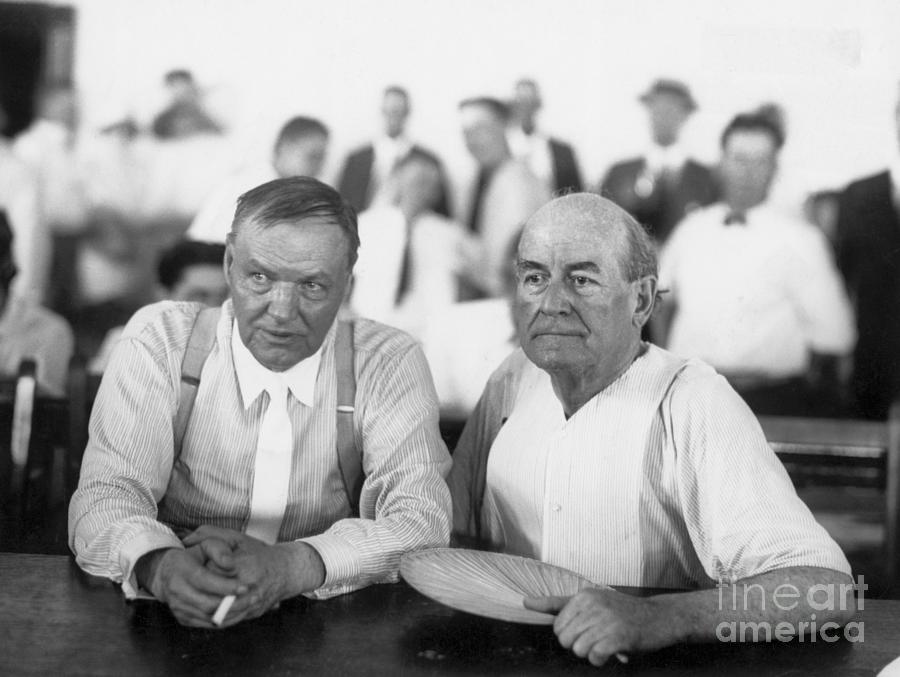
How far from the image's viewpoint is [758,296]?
408cm

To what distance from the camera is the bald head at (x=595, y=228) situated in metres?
2.30

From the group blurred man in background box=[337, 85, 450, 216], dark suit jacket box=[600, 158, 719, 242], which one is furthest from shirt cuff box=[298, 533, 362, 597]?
dark suit jacket box=[600, 158, 719, 242]

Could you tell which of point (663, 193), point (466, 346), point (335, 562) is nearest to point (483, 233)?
point (466, 346)

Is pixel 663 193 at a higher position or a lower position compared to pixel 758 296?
higher

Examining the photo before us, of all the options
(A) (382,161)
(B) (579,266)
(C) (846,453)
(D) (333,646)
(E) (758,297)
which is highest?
(A) (382,161)

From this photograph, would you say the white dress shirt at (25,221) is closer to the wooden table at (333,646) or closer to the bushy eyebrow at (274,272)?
the bushy eyebrow at (274,272)

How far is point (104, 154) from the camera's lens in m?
4.22

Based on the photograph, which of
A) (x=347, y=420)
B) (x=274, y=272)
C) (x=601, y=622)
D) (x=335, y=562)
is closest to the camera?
(x=601, y=622)

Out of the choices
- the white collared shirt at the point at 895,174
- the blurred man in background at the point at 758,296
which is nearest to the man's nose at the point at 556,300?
the blurred man in background at the point at 758,296

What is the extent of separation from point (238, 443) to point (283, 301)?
31cm

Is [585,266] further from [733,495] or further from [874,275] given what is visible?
[874,275]

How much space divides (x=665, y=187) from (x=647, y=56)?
47 centimetres

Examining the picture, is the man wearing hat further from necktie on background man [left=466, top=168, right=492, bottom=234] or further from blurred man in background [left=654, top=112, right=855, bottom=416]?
necktie on background man [left=466, top=168, right=492, bottom=234]

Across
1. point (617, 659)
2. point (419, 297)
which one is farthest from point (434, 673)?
point (419, 297)
